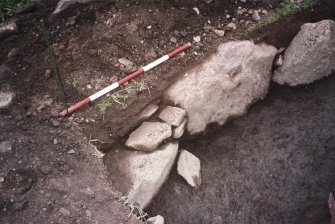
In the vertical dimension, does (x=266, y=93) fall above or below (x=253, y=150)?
above

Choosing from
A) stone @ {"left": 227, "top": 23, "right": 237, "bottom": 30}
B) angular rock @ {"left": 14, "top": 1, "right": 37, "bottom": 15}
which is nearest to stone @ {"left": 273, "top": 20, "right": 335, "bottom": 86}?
stone @ {"left": 227, "top": 23, "right": 237, "bottom": 30}

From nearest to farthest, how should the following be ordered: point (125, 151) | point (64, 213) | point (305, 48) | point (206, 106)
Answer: point (64, 213) → point (125, 151) → point (206, 106) → point (305, 48)

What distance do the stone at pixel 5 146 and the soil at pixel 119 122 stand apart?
0.10 feet

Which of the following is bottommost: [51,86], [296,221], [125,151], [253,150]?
[296,221]

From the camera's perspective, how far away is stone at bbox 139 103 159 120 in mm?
3516

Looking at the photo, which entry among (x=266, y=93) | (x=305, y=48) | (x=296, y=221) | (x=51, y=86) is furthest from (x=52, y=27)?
(x=296, y=221)

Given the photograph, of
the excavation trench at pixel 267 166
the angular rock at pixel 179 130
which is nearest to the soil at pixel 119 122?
the excavation trench at pixel 267 166

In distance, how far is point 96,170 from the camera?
3186 millimetres

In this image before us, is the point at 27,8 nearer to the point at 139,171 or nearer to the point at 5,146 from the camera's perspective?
the point at 5,146

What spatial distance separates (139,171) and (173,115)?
619mm

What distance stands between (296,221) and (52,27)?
9.87 feet

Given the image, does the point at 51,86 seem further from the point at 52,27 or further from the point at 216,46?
the point at 216,46

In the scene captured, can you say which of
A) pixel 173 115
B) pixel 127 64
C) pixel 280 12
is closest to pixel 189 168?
pixel 173 115

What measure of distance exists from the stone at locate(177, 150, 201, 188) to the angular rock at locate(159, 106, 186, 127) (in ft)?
1.14
